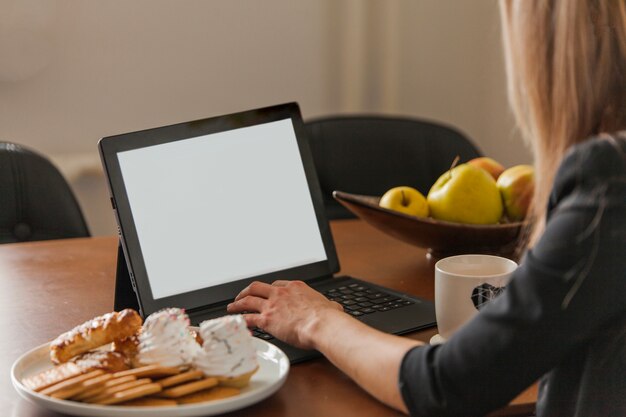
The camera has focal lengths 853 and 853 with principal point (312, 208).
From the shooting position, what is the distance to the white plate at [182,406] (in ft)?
2.64

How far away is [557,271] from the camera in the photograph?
78 centimetres

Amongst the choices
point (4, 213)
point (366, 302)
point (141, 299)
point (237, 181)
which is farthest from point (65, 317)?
point (4, 213)

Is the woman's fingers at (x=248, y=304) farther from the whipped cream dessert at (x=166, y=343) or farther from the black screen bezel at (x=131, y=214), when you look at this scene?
the whipped cream dessert at (x=166, y=343)

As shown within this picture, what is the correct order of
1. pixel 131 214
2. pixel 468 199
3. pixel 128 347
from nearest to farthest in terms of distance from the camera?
1. pixel 128 347
2. pixel 131 214
3. pixel 468 199

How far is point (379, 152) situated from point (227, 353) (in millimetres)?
1440

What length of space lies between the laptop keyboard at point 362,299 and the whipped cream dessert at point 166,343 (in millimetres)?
340

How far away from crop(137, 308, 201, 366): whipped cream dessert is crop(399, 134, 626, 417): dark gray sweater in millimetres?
224

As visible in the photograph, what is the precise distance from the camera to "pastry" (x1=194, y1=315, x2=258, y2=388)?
87 cm

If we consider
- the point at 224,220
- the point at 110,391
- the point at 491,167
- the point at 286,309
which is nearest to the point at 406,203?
the point at 491,167

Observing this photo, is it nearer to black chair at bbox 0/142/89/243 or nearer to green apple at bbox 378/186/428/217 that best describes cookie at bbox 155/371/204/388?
green apple at bbox 378/186/428/217

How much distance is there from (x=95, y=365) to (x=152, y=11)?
174 centimetres

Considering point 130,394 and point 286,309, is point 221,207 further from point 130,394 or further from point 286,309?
point 130,394

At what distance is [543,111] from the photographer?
86cm

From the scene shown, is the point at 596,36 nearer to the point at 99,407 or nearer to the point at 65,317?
the point at 99,407
